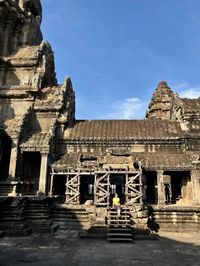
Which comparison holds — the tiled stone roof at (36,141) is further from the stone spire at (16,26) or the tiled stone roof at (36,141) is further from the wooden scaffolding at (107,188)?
the stone spire at (16,26)

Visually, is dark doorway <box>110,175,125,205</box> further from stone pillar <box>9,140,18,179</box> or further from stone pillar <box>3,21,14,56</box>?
stone pillar <box>3,21,14,56</box>

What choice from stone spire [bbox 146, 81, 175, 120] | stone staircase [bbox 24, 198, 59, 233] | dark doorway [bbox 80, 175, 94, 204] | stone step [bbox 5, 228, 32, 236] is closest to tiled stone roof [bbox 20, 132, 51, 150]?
dark doorway [bbox 80, 175, 94, 204]

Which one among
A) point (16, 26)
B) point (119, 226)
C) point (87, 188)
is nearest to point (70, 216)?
point (119, 226)

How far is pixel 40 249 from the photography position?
11.8 metres

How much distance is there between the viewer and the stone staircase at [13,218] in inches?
590

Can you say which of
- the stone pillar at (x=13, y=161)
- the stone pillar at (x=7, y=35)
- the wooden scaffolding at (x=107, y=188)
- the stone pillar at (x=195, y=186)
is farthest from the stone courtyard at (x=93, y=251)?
the stone pillar at (x=7, y=35)

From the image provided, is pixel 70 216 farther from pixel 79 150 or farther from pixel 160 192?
pixel 79 150

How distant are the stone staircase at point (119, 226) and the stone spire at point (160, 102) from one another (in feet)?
106

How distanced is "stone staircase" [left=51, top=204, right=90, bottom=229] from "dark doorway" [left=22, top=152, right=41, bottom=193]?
5336 mm

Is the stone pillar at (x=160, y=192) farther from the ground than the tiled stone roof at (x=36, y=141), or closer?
closer

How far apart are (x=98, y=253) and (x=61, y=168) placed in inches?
421

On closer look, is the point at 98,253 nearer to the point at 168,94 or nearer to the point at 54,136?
the point at 54,136

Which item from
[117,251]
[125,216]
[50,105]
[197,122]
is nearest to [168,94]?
[197,122]

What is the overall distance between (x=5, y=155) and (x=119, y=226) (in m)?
14.5
